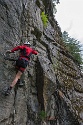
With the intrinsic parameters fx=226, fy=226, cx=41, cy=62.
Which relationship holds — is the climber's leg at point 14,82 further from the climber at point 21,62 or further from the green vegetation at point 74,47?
the green vegetation at point 74,47

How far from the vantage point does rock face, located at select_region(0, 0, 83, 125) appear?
33.7ft

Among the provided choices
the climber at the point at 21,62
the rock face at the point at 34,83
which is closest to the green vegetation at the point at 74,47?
the rock face at the point at 34,83

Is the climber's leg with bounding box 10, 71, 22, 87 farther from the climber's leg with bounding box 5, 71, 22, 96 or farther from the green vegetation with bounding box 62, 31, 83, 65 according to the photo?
the green vegetation with bounding box 62, 31, 83, 65

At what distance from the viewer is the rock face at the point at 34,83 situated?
1027cm

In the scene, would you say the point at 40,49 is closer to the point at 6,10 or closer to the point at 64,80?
the point at 64,80

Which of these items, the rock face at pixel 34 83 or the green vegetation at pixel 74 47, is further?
the green vegetation at pixel 74 47

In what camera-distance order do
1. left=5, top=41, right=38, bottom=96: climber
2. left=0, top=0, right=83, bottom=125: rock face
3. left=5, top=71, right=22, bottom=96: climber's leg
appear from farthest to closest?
1. left=0, top=0, right=83, bottom=125: rock face
2. left=5, top=41, right=38, bottom=96: climber
3. left=5, top=71, right=22, bottom=96: climber's leg

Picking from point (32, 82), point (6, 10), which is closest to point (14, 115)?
point (32, 82)

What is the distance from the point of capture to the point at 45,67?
40.7 feet

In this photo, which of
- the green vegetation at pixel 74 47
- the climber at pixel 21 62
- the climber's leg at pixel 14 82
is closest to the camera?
the climber's leg at pixel 14 82

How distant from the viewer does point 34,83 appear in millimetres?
11969

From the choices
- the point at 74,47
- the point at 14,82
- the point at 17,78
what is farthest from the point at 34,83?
the point at 74,47

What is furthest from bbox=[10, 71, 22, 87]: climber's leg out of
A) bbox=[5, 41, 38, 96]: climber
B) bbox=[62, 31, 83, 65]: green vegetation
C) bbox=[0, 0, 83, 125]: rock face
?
bbox=[62, 31, 83, 65]: green vegetation

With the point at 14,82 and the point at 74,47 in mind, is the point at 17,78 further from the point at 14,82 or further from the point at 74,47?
the point at 74,47
